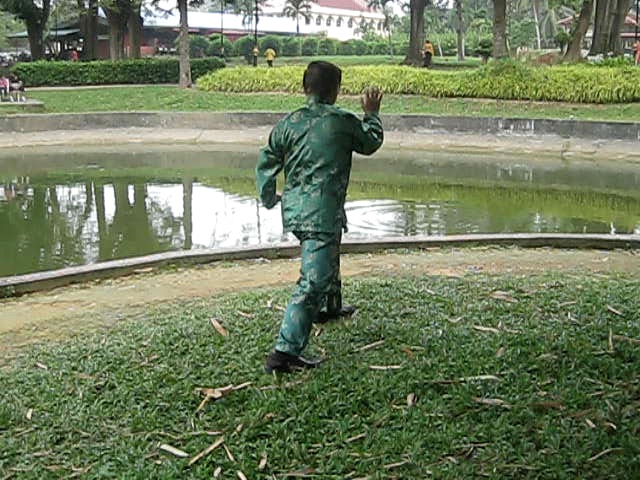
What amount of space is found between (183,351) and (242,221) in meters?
5.63

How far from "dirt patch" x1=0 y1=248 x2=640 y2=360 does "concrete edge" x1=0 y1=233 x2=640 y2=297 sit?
116 millimetres

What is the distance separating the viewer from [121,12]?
101ft

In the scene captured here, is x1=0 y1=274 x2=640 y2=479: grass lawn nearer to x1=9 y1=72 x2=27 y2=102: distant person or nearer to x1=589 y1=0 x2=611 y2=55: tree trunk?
x1=9 y1=72 x2=27 y2=102: distant person

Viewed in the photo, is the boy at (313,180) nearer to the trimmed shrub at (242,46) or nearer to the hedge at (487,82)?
the hedge at (487,82)

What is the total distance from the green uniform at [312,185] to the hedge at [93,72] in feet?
78.9

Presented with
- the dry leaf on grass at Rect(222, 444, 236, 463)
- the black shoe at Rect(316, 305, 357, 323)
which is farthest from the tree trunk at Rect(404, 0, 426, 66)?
the dry leaf on grass at Rect(222, 444, 236, 463)

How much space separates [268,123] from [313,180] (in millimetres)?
15333

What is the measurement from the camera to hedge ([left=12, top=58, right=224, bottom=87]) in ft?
87.6

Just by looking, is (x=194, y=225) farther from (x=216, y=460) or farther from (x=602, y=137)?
(x=602, y=137)

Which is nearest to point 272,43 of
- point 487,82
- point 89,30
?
point 89,30

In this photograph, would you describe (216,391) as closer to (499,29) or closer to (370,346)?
(370,346)

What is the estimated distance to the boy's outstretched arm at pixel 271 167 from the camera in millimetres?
4156

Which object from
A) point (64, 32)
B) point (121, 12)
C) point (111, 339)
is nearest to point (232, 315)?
point (111, 339)

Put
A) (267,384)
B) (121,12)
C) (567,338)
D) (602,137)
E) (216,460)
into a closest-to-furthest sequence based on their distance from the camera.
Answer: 1. (216,460)
2. (267,384)
3. (567,338)
4. (602,137)
5. (121,12)
